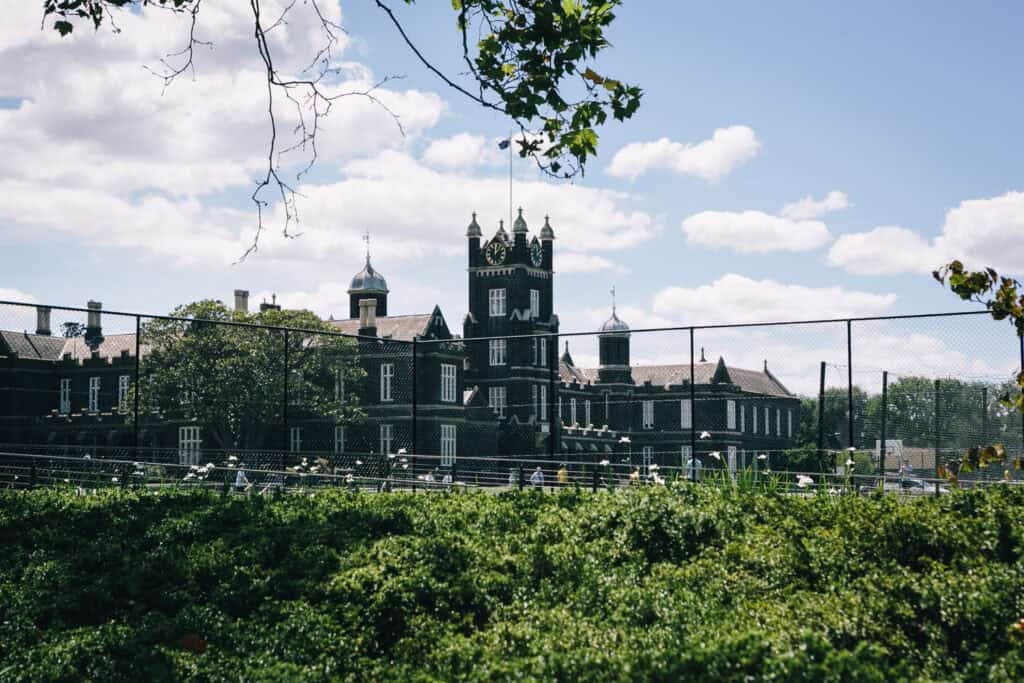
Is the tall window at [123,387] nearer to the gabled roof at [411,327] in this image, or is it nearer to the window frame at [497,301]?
the gabled roof at [411,327]

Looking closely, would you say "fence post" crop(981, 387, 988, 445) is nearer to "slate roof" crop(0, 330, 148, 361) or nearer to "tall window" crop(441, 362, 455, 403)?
"tall window" crop(441, 362, 455, 403)

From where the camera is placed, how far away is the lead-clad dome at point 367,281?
289 feet

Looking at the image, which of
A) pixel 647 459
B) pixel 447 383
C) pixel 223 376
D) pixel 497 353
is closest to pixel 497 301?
pixel 497 353

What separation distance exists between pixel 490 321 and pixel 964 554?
84793 millimetres

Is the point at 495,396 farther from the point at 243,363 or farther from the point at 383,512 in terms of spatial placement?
the point at 383,512

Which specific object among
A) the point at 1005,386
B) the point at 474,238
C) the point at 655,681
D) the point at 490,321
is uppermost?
the point at 474,238

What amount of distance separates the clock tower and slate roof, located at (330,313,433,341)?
11.8 meters

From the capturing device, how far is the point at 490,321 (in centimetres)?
9194

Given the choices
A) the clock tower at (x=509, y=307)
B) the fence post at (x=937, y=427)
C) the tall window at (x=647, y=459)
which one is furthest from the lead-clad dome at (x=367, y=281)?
the fence post at (x=937, y=427)

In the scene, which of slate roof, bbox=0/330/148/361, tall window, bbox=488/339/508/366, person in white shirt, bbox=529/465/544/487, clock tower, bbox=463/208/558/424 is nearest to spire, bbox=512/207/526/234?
clock tower, bbox=463/208/558/424

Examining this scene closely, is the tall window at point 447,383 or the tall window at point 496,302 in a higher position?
the tall window at point 496,302

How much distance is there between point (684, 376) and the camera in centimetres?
9012

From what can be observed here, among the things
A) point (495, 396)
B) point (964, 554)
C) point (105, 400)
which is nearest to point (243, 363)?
point (105, 400)

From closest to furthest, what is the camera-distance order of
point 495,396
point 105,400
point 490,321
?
1. point 105,400
2. point 495,396
3. point 490,321
